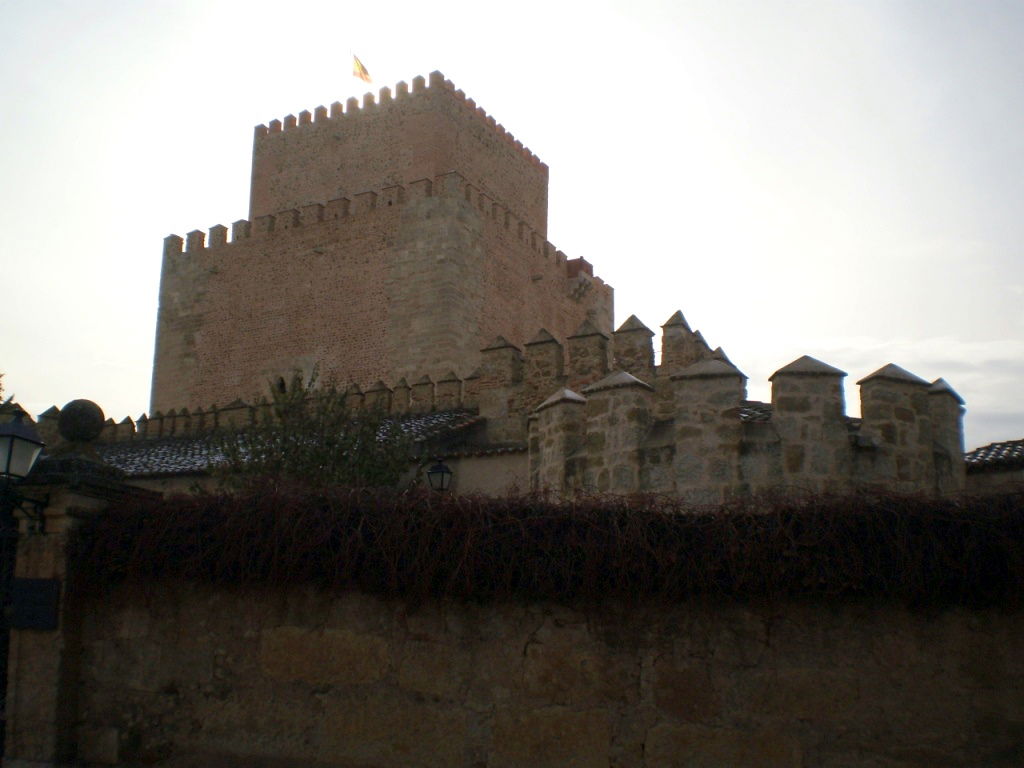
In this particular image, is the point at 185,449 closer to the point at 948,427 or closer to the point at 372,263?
the point at 372,263

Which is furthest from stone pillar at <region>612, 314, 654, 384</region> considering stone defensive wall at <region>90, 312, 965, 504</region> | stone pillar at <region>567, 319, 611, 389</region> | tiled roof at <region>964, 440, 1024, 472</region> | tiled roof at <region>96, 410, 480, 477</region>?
stone defensive wall at <region>90, 312, 965, 504</region>

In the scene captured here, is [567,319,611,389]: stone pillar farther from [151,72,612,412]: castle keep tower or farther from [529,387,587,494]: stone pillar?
[151,72,612,412]: castle keep tower

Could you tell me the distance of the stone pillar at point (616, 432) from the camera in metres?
9.01

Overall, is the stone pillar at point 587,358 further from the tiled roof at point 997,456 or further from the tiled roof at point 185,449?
the tiled roof at point 997,456

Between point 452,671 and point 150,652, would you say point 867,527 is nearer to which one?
point 452,671

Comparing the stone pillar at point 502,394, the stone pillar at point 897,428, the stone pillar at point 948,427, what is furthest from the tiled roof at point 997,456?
the stone pillar at point 502,394

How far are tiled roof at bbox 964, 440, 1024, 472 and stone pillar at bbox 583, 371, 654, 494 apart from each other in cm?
516

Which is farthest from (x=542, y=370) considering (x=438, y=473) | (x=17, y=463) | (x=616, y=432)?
(x=17, y=463)

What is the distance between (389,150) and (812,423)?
2234 cm

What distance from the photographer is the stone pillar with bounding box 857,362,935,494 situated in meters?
8.99

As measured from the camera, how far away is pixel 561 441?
9453mm

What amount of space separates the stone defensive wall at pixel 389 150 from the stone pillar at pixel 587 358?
13.6 m

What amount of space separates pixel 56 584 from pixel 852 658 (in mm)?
4709

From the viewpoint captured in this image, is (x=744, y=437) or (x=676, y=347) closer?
(x=744, y=437)
